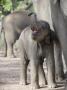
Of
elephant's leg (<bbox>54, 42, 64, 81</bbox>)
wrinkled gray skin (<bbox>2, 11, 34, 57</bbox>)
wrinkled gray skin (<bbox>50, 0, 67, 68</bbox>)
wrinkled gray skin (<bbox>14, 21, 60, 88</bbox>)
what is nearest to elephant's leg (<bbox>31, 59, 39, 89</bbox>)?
wrinkled gray skin (<bbox>14, 21, 60, 88</bbox>)

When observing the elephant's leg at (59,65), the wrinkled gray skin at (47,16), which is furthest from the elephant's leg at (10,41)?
the elephant's leg at (59,65)

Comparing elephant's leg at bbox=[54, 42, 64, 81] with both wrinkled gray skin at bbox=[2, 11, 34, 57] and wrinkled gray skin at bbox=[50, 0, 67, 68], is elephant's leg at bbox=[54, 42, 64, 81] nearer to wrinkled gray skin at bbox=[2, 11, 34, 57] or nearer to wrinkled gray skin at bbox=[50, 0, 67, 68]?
wrinkled gray skin at bbox=[50, 0, 67, 68]

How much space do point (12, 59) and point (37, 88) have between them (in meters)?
2.40

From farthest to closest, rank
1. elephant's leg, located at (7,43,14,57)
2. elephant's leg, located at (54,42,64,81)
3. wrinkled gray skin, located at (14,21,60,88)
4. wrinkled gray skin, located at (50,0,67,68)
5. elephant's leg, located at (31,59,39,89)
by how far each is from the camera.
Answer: elephant's leg, located at (7,43,14,57) < elephant's leg, located at (54,42,64,81) < elephant's leg, located at (31,59,39,89) < wrinkled gray skin, located at (14,21,60,88) < wrinkled gray skin, located at (50,0,67,68)

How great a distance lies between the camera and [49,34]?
278 cm

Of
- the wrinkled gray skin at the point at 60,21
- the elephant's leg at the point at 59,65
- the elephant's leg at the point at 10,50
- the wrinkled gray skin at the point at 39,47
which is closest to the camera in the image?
the wrinkled gray skin at the point at 60,21

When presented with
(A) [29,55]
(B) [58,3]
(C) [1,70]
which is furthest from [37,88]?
(C) [1,70]

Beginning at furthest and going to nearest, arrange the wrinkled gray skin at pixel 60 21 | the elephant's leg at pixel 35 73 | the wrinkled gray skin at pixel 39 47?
the elephant's leg at pixel 35 73 < the wrinkled gray skin at pixel 39 47 < the wrinkled gray skin at pixel 60 21

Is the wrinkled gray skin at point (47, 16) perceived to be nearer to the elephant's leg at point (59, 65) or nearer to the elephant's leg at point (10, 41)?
the elephant's leg at point (59, 65)

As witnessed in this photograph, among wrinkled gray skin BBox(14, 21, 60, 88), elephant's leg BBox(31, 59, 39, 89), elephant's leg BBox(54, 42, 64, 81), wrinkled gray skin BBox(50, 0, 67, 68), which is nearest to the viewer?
wrinkled gray skin BBox(50, 0, 67, 68)

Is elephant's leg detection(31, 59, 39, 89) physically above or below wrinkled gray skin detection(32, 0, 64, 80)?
below

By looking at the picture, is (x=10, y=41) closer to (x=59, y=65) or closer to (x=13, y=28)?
(x=13, y=28)

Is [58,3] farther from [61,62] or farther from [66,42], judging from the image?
[61,62]

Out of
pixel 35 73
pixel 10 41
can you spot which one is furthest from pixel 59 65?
pixel 10 41
